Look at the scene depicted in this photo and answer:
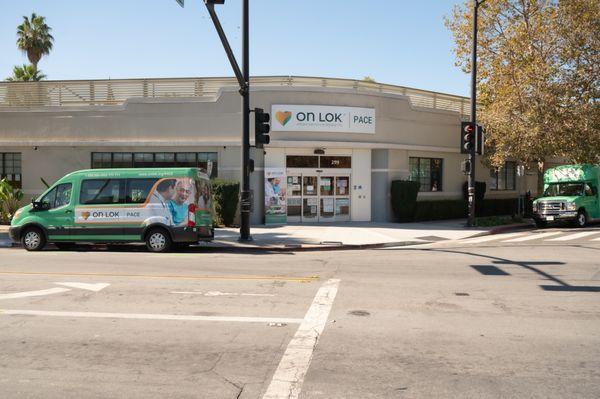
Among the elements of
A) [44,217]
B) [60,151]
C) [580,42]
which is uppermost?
[580,42]

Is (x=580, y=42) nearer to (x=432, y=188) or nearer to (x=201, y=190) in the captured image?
(x=432, y=188)

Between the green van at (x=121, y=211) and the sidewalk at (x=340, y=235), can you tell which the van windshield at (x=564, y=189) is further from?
the green van at (x=121, y=211)

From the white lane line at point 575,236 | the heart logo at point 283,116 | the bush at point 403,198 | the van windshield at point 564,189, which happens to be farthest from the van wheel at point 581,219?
the heart logo at point 283,116

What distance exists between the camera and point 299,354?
17.5 feet

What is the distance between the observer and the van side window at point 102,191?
45.9ft

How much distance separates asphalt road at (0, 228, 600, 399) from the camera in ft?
15.0

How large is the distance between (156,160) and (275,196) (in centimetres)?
544

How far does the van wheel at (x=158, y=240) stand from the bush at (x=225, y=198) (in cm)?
638

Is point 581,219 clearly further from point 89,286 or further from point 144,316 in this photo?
point 144,316

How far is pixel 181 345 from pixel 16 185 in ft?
67.6

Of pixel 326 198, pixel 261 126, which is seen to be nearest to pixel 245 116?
pixel 261 126

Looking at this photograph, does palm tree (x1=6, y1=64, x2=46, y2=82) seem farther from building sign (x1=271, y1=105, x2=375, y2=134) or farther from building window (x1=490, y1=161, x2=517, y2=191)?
building window (x1=490, y1=161, x2=517, y2=191)

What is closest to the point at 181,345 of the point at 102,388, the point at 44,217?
the point at 102,388

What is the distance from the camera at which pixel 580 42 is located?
2288 cm
